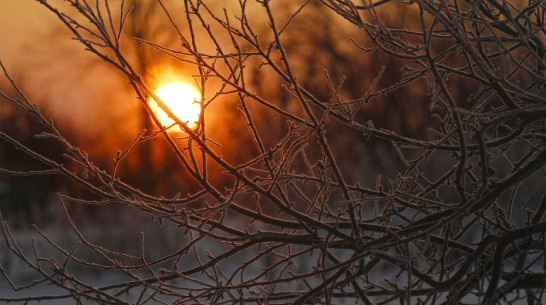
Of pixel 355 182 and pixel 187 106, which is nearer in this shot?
pixel 355 182

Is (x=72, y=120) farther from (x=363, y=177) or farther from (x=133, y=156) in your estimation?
(x=363, y=177)

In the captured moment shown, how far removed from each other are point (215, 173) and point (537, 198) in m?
6.11

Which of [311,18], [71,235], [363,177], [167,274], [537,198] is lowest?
[167,274]

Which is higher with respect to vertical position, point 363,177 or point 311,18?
point 311,18

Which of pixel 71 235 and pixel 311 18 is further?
pixel 311 18

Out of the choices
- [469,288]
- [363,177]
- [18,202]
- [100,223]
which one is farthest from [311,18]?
[469,288]

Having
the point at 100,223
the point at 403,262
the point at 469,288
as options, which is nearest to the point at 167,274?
the point at 403,262

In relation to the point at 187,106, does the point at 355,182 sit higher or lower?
lower

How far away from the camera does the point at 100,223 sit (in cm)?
1580

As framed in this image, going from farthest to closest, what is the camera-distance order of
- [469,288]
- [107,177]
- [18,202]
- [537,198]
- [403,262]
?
1. [18,202]
2. [537,198]
3. [469,288]
4. [107,177]
5. [403,262]

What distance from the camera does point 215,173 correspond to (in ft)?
47.9

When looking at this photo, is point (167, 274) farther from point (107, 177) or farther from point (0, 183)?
point (0, 183)

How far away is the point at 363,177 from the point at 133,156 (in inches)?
207

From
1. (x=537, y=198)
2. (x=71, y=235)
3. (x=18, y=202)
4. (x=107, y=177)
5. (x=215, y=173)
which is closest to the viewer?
(x=107, y=177)
